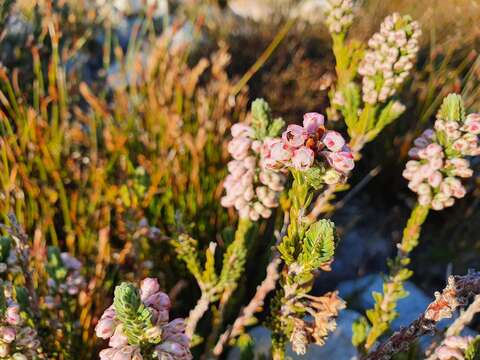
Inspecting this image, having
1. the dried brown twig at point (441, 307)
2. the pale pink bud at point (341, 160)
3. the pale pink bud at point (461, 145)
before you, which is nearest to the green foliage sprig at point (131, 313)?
Answer: the pale pink bud at point (341, 160)

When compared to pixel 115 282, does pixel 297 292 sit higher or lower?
higher

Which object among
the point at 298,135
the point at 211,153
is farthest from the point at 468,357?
the point at 211,153

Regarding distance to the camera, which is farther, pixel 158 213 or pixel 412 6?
pixel 412 6

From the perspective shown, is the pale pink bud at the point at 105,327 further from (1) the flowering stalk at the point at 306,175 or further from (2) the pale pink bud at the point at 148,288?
(1) the flowering stalk at the point at 306,175

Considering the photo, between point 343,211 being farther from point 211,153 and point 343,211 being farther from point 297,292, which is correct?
point 297,292

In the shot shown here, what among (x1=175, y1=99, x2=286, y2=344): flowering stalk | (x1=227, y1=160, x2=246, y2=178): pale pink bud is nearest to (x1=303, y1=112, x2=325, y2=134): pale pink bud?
(x1=175, y1=99, x2=286, y2=344): flowering stalk

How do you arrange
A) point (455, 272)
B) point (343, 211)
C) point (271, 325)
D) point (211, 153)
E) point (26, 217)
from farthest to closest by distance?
point (343, 211), point (455, 272), point (211, 153), point (26, 217), point (271, 325)

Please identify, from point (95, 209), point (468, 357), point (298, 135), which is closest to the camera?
point (298, 135)
